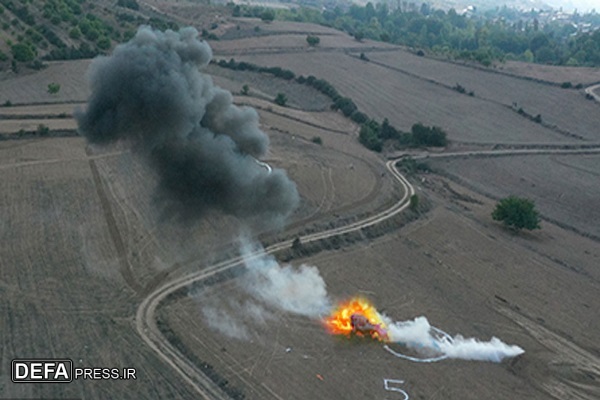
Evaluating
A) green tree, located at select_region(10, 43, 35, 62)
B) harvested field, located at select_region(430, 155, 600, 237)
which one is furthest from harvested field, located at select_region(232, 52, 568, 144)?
green tree, located at select_region(10, 43, 35, 62)

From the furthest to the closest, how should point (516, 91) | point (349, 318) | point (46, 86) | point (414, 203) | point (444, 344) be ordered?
point (516, 91) < point (46, 86) < point (414, 203) < point (349, 318) < point (444, 344)

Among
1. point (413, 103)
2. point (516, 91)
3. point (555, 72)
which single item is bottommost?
point (413, 103)

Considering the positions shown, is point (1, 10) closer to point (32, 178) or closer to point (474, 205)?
point (32, 178)

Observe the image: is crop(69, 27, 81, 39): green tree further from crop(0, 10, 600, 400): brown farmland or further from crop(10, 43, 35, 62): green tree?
crop(0, 10, 600, 400): brown farmland

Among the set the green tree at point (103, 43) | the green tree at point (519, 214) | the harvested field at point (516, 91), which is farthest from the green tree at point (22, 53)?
the green tree at point (519, 214)

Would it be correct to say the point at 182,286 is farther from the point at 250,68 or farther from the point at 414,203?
the point at 250,68

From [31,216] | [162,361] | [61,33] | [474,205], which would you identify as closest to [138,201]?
[31,216]

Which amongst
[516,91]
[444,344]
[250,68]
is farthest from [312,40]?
[444,344]
